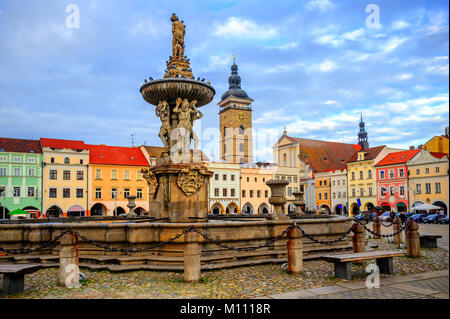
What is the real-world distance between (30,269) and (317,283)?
16.8 ft

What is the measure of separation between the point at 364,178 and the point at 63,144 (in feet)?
138

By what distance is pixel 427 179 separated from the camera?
1880 inches

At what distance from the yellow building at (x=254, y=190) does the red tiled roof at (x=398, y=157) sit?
1672cm

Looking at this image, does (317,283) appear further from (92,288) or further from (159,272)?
(92,288)

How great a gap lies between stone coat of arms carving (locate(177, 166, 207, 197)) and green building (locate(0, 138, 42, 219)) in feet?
125

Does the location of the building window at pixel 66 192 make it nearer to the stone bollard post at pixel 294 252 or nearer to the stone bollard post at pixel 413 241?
the stone bollard post at pixel 413 241

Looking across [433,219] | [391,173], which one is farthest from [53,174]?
[391,173]

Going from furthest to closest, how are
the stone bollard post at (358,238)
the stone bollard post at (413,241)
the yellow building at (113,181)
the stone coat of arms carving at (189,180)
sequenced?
1. the yellow building at (113,181)
2. the stone coat of arms carving at (189,180)
3. the stone bollard post at (413,241)
4. the stone bollard post at (358,238)

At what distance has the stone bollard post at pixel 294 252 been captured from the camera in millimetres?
8211

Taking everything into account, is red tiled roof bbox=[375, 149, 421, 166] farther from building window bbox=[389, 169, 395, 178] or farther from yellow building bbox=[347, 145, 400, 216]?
yellow building bbox=[347, 145, 400, 216]

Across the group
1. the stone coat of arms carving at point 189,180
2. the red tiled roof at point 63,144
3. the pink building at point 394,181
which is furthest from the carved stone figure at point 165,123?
the pink building at point 394,181

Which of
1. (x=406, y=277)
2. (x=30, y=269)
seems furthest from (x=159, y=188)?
(x=406, y=277)

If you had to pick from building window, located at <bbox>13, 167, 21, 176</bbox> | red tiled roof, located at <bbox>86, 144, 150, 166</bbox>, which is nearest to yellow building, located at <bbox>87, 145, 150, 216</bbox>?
red tiled roof, located at <bbox>86, 144, 150, 166</bbox>
